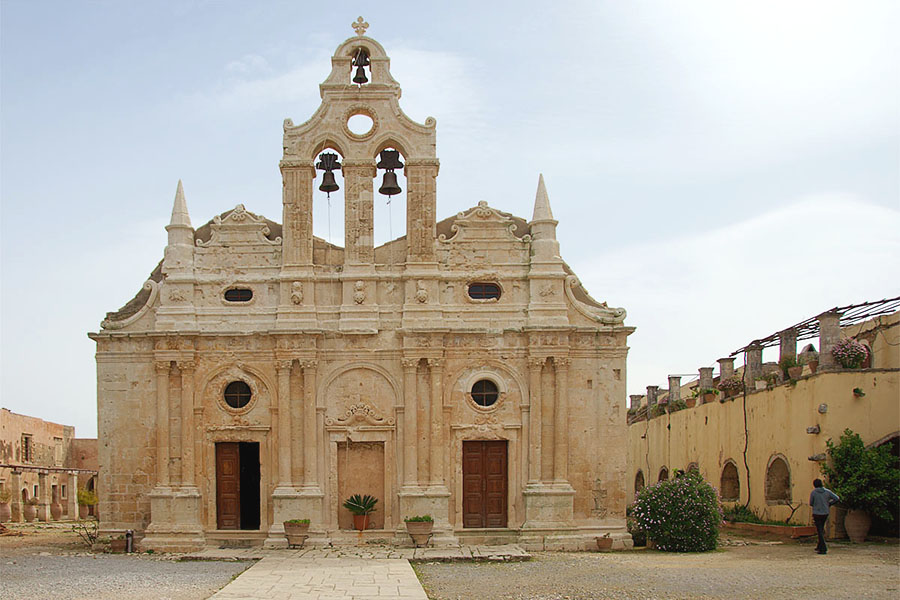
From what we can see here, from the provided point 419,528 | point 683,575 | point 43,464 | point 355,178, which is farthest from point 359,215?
point 43,464

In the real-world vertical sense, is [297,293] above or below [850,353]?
above

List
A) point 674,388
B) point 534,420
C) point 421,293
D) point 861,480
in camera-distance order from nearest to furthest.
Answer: point 861,480
point 534,420
point 421,293
point 674,388

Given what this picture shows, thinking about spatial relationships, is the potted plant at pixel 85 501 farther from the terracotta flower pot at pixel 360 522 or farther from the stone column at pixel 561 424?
the stone column at pixel 561 424

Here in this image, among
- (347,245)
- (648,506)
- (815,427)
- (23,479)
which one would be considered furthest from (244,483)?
(23,479)

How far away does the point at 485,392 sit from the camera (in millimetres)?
22000

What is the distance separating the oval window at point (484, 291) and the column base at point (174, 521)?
7705 mm

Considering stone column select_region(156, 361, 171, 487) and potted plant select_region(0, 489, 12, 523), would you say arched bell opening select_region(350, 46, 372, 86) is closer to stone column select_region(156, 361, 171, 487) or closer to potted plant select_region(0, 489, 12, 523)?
stone column select_region(156, 361, 171, 487)

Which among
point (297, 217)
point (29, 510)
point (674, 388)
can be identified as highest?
point (297, 217)

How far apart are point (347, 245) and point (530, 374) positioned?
5.21 meters

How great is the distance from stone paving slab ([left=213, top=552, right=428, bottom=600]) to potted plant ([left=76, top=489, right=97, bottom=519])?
24073 millimetres

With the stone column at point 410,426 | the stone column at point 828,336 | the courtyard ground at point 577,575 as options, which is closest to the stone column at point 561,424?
the courtyard ground at point 577,575

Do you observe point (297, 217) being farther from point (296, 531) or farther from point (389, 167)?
point (296, 531)

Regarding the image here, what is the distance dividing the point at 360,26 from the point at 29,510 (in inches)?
944

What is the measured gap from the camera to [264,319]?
2216 centimetres
